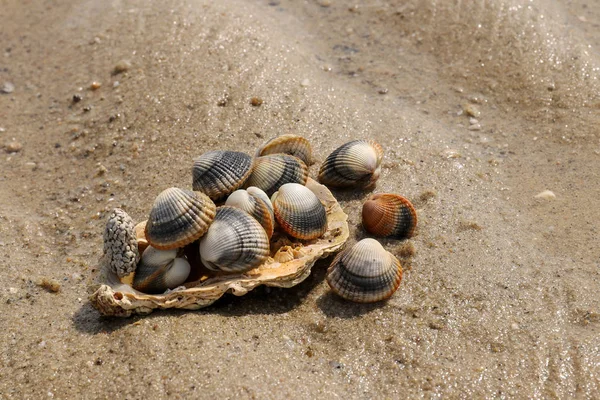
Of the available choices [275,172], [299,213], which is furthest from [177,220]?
[275,172]

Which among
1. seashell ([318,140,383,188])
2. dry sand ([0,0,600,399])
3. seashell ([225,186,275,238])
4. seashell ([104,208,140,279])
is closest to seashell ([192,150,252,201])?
seashell ([225,186,275,238])

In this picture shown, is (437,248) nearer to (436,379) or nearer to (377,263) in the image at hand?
(377,263)

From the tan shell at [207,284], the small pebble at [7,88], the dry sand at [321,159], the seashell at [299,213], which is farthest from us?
the small pebble at [7,88]

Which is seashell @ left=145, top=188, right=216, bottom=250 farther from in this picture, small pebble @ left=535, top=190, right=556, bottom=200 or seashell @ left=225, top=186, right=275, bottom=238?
small pebble @ left=535, top=190, right=556, bottom=200

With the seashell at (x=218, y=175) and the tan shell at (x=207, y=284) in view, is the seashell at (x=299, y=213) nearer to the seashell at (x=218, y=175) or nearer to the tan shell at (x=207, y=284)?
the tan shell at (x=207, y=284)

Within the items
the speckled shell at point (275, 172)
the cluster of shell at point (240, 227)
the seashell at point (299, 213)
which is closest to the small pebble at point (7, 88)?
the cluster of shell at point (240, 227)

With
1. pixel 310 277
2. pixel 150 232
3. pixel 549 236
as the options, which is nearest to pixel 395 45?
pixel 549 236
